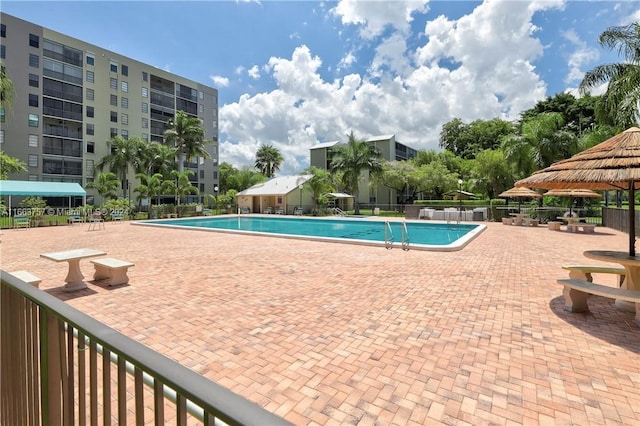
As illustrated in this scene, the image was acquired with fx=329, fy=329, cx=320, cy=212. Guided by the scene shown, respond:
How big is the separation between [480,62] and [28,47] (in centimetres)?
4664

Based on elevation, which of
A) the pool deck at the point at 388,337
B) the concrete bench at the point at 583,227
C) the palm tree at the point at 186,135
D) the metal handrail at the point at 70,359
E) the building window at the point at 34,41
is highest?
the building window at the point at 34,41

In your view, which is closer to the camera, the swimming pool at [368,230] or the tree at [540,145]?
the swimming pool at [368,230]

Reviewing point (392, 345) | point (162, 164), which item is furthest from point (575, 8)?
point (162, 164)

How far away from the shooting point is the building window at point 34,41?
36953mm

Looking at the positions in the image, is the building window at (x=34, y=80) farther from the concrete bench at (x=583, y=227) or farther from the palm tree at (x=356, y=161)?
the concrete bench at (x=583, y=227)

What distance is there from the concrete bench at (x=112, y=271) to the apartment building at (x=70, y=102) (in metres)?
34.8

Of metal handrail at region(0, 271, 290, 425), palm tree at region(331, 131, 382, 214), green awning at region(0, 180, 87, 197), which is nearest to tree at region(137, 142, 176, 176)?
green awning at region(0, 180, 87, 197)

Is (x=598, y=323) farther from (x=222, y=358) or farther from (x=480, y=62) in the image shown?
(x=480, y=62)

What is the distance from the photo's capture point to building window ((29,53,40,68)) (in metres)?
36.8

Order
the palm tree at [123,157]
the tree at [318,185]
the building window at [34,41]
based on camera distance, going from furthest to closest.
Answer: the palm tree at [123,157] < the building window at [34,41] < the tree at [318,185]

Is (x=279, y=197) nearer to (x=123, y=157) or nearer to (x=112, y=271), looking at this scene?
(x=123, y=157)

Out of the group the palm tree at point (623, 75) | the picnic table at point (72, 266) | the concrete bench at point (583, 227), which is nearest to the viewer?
the picnic table at point (72, 266)

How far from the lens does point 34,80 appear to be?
37156mm

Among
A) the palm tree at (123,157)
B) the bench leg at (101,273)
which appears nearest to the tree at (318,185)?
the palm tree at (123,157)
